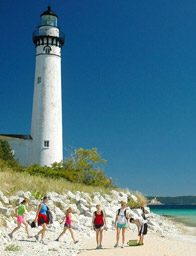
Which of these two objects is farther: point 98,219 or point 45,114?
point 45,114

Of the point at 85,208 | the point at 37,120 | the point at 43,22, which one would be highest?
the point at 43,22

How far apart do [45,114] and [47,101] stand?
1265 mm

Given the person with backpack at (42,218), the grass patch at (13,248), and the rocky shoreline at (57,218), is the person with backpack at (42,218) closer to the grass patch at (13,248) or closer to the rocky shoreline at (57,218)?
the rocky shoreline at (57,218)

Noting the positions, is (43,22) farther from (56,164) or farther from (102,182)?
(102,182)

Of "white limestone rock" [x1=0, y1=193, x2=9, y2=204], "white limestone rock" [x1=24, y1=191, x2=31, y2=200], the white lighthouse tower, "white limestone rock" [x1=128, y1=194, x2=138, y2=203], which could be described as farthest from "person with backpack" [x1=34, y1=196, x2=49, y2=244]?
the white lighthouse tower

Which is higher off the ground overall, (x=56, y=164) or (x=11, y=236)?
(x=56, y=164)

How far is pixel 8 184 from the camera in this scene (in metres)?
19.2

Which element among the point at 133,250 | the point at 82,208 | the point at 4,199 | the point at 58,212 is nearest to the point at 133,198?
the point at 82,208

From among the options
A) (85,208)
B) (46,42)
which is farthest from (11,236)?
(46,42)

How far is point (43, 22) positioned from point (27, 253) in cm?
3047

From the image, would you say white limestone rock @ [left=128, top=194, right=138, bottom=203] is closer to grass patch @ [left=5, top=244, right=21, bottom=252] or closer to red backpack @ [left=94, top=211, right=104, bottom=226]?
red backpack @ [left=94, top=211, right=104, bottom=226]

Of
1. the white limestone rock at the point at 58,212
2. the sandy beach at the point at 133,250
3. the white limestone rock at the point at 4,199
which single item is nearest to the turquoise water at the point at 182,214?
the white limestone rock at the point at 58,212

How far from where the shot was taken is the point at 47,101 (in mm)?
34750

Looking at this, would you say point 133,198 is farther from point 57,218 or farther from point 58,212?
point 57,218
